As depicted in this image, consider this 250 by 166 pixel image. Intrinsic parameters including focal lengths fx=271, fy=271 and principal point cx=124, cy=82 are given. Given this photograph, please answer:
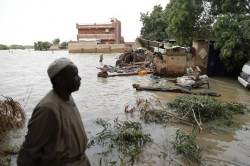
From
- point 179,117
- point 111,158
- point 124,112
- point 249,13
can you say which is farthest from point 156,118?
point 249,13

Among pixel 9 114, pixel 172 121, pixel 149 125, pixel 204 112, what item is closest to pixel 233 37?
pixel 204 112

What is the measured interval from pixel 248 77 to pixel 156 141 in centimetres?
790

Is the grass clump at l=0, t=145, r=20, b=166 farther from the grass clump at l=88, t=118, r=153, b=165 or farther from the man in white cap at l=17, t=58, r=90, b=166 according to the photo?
the man in white cap at l=17, t=58, r=90, b=166

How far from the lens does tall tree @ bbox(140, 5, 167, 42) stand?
125 feet

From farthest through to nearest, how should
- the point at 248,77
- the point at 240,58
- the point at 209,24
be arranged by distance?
the point at 209,24 → the point at 240,58 → the point at 248,77

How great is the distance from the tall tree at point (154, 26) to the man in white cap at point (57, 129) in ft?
119

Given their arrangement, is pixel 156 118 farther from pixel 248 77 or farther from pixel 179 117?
pixel 248 77

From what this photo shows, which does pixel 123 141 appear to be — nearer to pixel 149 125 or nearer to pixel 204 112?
pixel 149 125

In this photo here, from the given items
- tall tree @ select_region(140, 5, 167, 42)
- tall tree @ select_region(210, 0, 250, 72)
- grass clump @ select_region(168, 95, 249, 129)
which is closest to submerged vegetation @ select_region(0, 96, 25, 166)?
grass clump @ select_region(168, 95, 249, 129)

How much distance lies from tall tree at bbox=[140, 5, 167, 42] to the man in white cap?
36.4 m

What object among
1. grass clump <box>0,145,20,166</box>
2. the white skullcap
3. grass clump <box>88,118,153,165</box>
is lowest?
grass clump <box>0,145,20,166</box>

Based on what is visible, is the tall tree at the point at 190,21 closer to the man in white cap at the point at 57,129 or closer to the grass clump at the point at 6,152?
the grass clump at the point at 6,152

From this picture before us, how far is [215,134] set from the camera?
669 cm

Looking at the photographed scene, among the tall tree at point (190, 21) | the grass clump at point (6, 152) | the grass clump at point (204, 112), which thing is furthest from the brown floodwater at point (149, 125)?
the tall tree at point (190, 21)
